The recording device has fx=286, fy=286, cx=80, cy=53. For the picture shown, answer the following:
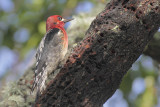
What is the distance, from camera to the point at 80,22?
227 inches

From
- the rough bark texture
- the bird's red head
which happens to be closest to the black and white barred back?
the bird's red head

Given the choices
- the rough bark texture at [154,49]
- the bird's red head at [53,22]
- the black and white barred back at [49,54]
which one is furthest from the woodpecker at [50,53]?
the rough bark texture at [154,49]

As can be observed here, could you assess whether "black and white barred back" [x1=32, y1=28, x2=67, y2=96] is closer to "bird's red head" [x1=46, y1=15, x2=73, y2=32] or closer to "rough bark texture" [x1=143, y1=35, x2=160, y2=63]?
"bird's red head" [x1=46, y1=15, x2=73, y2=32]

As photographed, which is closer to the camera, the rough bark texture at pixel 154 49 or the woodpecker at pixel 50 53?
the woodpecker at pixel 50 53

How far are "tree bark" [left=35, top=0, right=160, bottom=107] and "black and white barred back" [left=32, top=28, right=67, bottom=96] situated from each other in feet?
4.13

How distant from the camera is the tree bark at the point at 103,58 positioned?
8.75 feet

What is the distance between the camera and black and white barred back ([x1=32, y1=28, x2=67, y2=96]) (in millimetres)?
4109

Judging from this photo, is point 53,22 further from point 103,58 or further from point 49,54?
point 103,58

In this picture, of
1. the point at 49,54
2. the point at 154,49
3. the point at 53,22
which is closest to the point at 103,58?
the point at 49,54

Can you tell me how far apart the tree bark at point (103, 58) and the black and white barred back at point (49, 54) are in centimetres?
126

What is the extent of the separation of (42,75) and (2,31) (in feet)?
7.09

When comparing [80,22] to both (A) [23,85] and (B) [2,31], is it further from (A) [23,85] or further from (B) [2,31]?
(A) [23,85]

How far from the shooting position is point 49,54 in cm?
436

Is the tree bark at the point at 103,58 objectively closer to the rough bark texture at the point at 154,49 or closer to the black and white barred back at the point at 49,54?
the black and white barred back at the point at 49,54
